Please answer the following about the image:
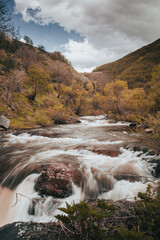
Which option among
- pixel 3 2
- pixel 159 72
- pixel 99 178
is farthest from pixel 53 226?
pixel 159 72

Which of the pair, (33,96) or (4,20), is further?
(33,96)

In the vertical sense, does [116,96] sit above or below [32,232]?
above

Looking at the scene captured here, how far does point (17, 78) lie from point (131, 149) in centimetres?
1900

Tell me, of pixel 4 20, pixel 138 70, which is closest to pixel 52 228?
pixel 4 20

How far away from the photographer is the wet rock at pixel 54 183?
12.4 feet

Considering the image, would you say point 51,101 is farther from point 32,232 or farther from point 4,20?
point 32,232

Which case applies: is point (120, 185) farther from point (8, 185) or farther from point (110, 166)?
point (8, 185)

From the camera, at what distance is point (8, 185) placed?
4547 mm

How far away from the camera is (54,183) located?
3893 mm

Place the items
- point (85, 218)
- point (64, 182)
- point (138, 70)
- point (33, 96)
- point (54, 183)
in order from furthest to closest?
point (138, 70)
point (33, 96)
point (64, 182)
point (54, 183)
point (85, 218)

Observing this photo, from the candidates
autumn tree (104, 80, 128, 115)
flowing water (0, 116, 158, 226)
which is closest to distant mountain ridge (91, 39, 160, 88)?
autumn tree (104, 80, 128, 115)

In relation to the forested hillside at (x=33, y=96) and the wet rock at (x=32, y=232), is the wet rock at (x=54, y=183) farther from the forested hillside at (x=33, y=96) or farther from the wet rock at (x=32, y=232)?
the forested hillside at (x=33, y=96)

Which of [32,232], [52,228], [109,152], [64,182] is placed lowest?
[109,152]

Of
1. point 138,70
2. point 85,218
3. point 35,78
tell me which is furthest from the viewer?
point 138,70
